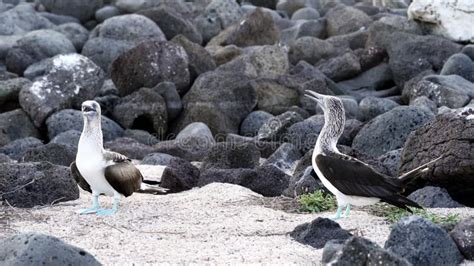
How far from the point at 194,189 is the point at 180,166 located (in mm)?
536

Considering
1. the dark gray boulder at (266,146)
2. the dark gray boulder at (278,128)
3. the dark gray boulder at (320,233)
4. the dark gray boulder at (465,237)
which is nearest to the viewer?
the dark gray boulder at (465,237)

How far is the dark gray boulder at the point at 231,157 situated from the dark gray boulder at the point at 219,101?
472cm

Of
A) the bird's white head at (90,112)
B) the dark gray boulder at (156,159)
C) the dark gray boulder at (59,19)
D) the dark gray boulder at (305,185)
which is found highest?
the bird's white head at (90,112)

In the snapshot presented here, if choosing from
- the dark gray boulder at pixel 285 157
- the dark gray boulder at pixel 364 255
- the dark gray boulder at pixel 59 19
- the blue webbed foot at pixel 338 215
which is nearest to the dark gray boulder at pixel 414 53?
the dark gray boulder at pixel 285 157

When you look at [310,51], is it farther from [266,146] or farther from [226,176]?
[226,176]

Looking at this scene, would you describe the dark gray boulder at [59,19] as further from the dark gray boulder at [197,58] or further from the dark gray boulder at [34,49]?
the dark gray boulder at [197,58]

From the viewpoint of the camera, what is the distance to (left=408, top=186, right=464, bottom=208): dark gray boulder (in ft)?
30.1

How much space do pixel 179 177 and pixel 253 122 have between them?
6757 millimetres

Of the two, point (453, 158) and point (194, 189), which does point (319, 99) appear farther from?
point (194, 189)

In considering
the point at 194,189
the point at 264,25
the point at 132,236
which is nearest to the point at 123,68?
the point at 264,25

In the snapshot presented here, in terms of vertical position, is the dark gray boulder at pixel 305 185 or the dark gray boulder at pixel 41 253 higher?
the dark gray boulder at pixel 41 253

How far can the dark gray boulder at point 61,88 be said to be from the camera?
17.4 meters

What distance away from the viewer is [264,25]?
24875 millimetres

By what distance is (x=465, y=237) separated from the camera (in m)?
7.31
